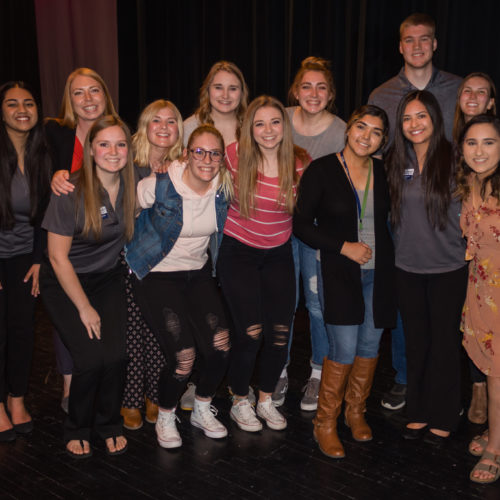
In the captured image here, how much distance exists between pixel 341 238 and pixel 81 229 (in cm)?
119

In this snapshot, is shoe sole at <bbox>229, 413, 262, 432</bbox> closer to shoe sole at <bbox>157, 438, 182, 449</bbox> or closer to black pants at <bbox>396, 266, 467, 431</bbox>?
shoe sole at <bbox>157, 438, 182, 449</bbox>

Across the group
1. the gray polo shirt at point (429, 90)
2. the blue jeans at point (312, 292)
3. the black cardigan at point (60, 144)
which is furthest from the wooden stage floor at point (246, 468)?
the gray polo shirt at point (429, 90)

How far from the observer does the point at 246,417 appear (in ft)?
10.5

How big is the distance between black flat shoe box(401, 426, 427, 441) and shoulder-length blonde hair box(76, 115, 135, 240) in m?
1.71

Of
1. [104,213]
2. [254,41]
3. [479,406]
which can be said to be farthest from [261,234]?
[254,41]

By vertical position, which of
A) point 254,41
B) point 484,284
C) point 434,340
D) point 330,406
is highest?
point 254,41

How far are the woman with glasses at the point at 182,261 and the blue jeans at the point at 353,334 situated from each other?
20.4 inches

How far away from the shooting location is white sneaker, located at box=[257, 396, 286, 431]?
3.20 meters

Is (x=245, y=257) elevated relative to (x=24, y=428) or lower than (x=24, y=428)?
elevated

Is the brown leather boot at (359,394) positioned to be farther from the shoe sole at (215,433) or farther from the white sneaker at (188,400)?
the white sneaker at (188,400)

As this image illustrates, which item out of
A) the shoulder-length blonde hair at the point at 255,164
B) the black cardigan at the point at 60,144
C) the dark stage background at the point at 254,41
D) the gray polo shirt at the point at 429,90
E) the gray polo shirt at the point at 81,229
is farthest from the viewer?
the dark stage background at the point at 254,41

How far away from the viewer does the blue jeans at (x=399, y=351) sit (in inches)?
137

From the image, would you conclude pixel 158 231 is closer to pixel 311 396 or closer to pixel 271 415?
pixel 271 415

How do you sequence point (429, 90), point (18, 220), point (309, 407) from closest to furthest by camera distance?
1. point (18, 220)
2. point (309, 407)
3. point (429, 90)
